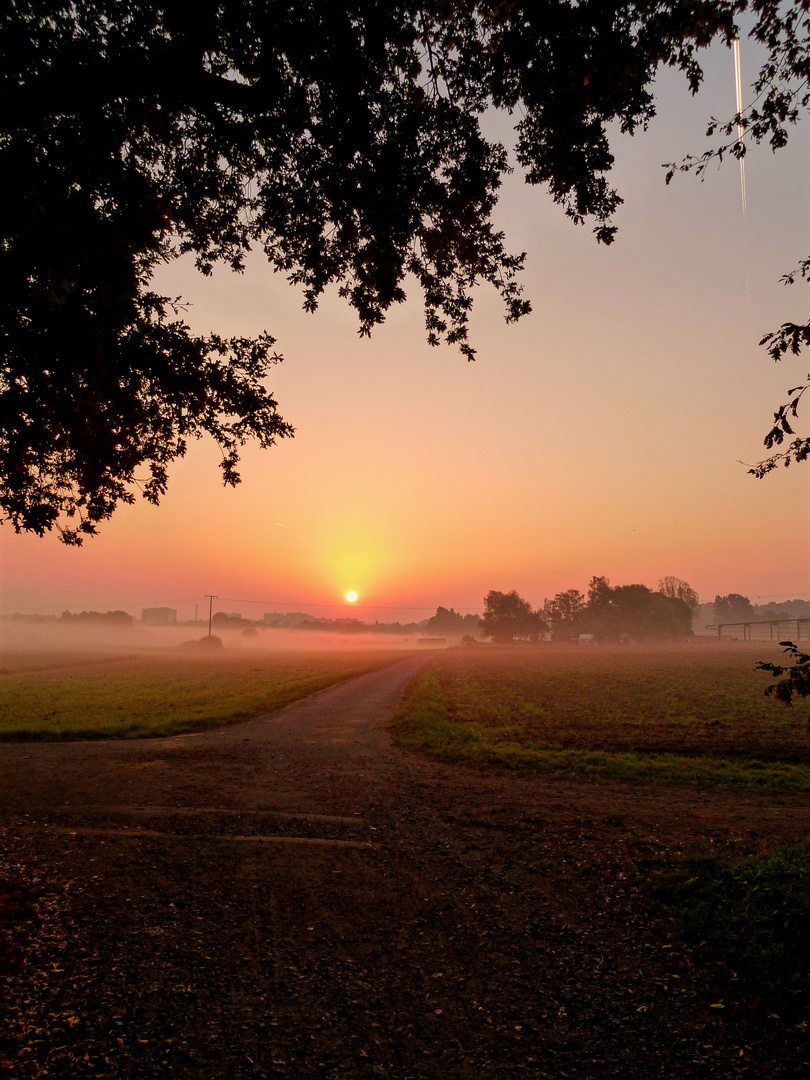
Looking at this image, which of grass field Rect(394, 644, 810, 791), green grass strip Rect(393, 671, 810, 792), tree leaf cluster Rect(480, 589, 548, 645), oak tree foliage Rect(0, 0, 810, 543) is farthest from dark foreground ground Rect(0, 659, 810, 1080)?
tree leaf cluster Rect(480, 589, 548, 645)

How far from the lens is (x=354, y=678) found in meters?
41.8

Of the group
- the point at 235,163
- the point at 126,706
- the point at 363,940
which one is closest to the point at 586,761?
the point at 363,940

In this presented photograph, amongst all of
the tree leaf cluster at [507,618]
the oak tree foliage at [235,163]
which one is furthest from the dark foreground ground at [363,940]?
the tree leaf cluster at [507,618]

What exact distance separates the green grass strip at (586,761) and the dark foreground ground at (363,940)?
5.20 feet

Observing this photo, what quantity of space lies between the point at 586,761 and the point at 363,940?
32.1 ft

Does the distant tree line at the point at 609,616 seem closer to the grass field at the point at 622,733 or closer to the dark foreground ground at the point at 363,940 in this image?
the grass field at the point at 622,733

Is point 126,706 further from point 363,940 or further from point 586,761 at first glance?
point 363,940

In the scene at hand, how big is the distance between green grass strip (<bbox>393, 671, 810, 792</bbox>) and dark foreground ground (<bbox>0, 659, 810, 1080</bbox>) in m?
1.59

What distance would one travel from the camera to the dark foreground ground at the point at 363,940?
12.4 ft

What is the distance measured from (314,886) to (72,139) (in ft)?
30.0

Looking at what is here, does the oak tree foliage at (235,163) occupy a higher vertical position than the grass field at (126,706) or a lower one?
higher

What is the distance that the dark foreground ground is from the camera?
3.77m

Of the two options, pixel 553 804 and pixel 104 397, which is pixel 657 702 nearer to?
pixel 553 804

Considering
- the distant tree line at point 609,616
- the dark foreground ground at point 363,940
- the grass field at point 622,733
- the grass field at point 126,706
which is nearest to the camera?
the dark foreground ground at point 363,940
